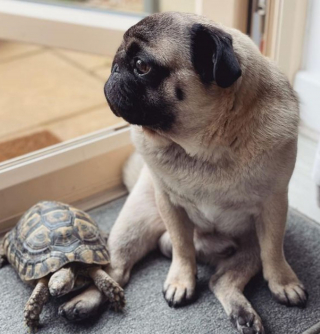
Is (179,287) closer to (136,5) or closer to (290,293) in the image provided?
(290,293)

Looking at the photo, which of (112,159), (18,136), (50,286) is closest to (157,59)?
(50,286)

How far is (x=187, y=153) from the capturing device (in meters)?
1.21

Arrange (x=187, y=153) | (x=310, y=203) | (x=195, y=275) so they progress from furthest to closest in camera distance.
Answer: (x=310, y=203), (x=195, y=275), (x=187, y=153)

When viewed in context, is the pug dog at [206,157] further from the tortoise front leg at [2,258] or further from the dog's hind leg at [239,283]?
the tortoise front leg at [2,258]

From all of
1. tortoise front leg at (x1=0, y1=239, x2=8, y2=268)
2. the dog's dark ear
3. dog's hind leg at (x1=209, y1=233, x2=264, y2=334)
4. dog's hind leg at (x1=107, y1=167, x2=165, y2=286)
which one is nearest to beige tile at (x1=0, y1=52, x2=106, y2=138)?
tortoise front leg at (x1=0, y1=239, x2=8, y2=268)

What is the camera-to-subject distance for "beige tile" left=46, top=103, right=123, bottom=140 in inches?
75.2

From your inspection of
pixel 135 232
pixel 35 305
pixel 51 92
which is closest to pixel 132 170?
pixel 135 232

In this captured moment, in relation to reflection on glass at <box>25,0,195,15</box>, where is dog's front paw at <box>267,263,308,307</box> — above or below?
below

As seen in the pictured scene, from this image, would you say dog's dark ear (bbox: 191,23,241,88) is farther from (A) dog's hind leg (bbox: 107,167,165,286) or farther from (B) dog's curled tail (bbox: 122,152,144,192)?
(B) dog's curled tail (bbox: 122,152,144,192)

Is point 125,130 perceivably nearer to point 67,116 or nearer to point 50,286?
point 67,116

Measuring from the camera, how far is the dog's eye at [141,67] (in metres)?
1.08

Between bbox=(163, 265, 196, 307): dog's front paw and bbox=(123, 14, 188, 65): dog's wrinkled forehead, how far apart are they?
1.78 ft

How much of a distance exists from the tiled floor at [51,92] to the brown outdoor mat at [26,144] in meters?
0.03

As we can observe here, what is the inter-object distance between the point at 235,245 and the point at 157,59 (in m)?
0.55
